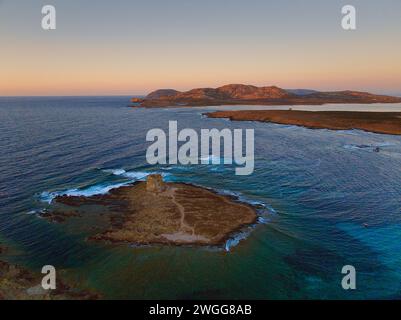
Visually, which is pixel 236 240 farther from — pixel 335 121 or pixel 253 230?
pixel 335 121

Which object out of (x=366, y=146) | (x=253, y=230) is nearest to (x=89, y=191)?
(x=253, y=230)

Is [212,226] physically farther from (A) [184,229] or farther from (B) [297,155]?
(B) [297,155]

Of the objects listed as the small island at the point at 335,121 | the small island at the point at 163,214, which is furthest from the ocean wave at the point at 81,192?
the small island at the point at 335,121

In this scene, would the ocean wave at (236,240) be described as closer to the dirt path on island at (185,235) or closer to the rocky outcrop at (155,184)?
the dirt path on island at (185,235)

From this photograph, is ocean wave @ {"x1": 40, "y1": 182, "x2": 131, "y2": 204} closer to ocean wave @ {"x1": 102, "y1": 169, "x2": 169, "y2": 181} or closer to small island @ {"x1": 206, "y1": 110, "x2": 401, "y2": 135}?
ocean wave @ {"x1": 102, "y1": 169, "x2": 169, "y2": 181}

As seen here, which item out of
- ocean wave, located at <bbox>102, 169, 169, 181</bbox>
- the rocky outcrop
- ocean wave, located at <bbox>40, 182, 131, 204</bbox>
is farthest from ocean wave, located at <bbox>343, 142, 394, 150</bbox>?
ocean wave, located at <bbox>40, 182, 131, 204</bbox>
